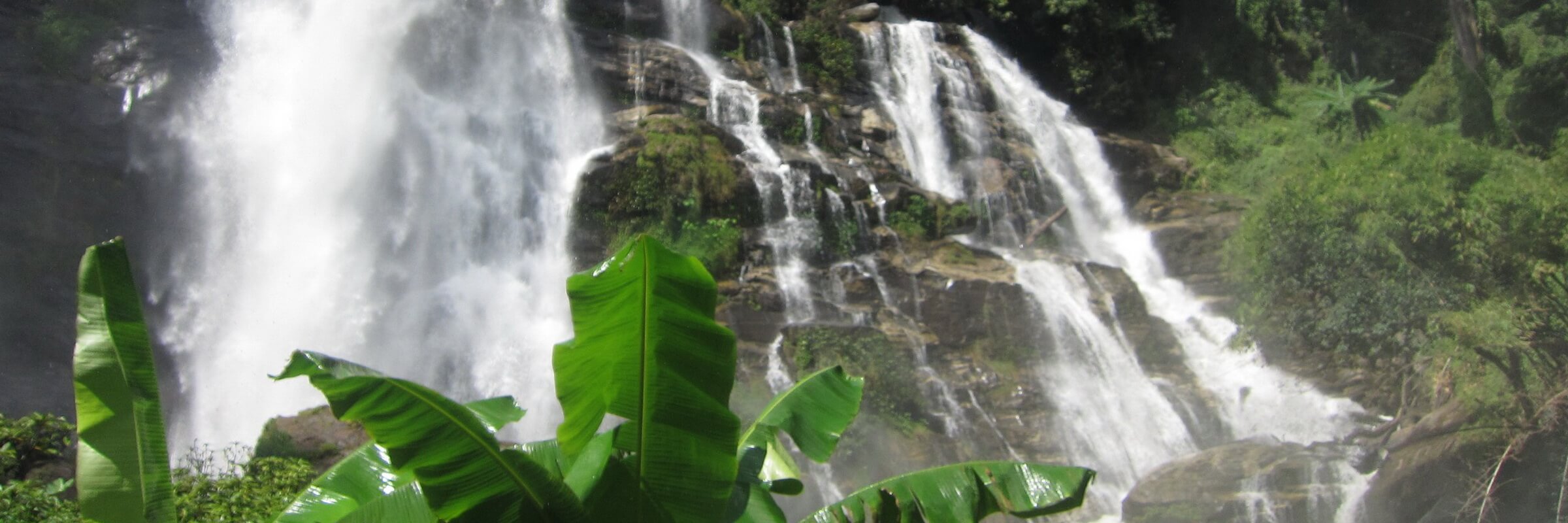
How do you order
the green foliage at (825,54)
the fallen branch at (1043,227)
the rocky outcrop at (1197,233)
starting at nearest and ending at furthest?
1. the rocky outcrop at (1197,233)
2. the fallen branch at (1043,227)
3. the green foliage at (825,54)

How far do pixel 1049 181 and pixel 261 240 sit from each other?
504 inches

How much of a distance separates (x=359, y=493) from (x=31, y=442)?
361 centimetres

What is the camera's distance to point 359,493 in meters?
3.06

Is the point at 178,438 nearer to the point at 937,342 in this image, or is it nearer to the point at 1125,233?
the point at 937,342

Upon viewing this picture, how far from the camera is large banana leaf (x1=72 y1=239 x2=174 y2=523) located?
2834 millimetres

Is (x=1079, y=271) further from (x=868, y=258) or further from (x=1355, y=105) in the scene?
(x=1355, y=105)

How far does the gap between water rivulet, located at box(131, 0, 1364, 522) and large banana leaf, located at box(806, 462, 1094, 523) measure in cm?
804

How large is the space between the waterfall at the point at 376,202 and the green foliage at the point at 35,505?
7.32 m

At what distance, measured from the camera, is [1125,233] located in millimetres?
18703

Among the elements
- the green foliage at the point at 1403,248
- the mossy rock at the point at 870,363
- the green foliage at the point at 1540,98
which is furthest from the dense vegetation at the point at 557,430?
the green foliage at the point at 1540,98

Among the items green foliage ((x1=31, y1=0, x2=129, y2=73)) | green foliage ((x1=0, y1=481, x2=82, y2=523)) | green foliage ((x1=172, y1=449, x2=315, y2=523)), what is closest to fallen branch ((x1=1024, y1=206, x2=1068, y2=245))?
green foliage ((x1=172, y1=449, x2=315, y2=523))

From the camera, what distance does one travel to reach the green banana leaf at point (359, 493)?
287cm

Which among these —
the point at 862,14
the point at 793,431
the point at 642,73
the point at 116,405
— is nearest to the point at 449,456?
the point at 116,405

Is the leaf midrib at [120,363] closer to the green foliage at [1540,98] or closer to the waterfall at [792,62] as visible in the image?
the waterfall at [792,62]
